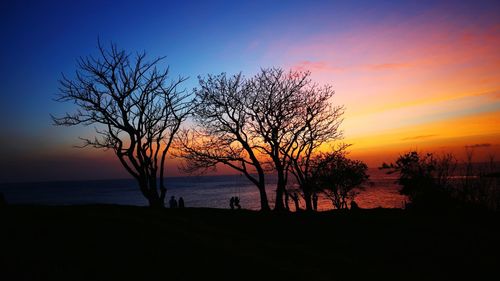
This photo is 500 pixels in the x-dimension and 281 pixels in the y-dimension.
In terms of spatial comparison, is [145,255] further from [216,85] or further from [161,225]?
[216,85]

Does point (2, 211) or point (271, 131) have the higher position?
point (271, 131)

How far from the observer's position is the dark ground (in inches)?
280

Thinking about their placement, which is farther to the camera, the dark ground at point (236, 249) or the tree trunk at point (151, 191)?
the tree trunk at point (151, 191)

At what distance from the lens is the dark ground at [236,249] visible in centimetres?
712

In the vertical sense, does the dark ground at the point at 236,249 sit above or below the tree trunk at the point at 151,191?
below

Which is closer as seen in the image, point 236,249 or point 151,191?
point 236,249

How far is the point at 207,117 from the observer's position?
2259cm

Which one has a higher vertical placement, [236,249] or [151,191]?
[151,191]

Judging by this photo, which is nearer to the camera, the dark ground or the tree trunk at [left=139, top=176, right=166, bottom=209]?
the dark ground

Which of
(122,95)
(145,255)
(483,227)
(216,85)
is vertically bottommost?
(483,227)

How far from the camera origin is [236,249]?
29.9ft

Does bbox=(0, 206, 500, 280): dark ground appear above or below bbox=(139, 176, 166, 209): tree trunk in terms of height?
below

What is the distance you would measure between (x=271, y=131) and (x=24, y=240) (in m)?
17.2

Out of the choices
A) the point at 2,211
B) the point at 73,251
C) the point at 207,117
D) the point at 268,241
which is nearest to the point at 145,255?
the point at 73,251
